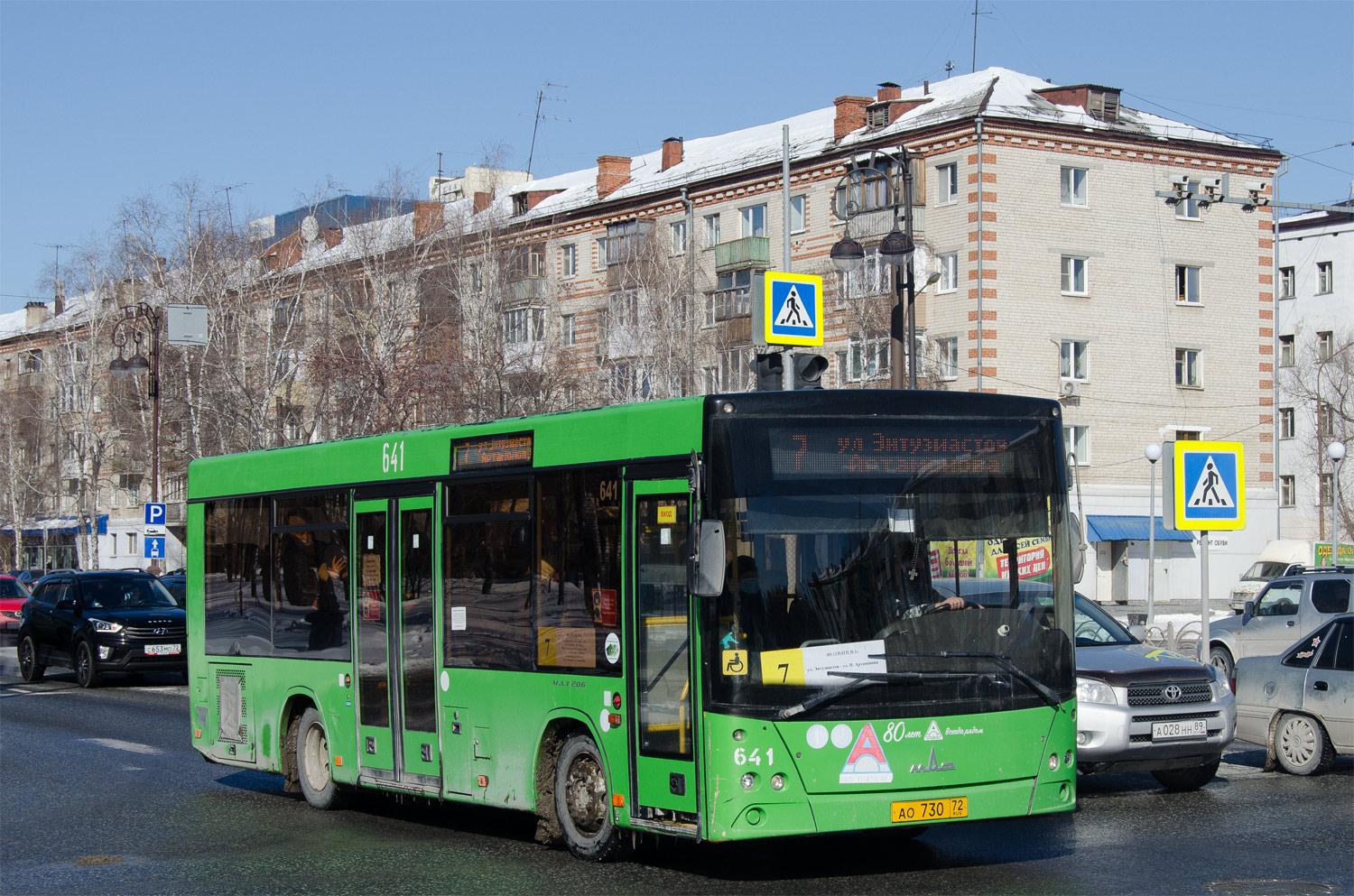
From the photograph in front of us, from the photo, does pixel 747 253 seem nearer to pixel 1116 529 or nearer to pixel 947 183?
pixel 947 183

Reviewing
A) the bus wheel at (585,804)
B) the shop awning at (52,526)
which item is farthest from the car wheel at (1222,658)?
the shop awning at (52,526)

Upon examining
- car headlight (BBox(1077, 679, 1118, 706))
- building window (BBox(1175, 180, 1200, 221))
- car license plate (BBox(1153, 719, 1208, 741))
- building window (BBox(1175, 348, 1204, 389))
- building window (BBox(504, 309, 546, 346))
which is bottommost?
car license plate (BBox(1153, 719, 1208, 741))

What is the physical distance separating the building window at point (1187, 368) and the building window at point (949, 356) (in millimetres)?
8316

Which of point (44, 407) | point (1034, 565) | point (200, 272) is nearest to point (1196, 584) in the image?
point (200, 272)

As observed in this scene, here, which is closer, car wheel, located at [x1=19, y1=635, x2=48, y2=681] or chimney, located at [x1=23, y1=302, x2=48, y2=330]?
car wheel, located at [x1=19, y1=635, x2=48, y2=681]

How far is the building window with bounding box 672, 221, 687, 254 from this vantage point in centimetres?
6184

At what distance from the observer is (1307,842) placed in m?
10.4

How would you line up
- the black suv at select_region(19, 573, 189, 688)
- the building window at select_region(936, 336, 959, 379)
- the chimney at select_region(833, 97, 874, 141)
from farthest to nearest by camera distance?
the chimney at select_region(833, 97, 874, 141), the building window at select_region(936, 336, 959, 379), the black suv at select_region(19, 573, 189, 688)

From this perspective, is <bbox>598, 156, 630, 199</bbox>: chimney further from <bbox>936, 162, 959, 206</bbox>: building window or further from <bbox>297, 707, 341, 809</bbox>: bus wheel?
<bbox>297, 707, 341, 809</bbox>: bus wheel

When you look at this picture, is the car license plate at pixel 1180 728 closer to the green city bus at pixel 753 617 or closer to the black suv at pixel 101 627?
the green city bus at pixel 753 617

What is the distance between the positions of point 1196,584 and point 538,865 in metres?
49.5

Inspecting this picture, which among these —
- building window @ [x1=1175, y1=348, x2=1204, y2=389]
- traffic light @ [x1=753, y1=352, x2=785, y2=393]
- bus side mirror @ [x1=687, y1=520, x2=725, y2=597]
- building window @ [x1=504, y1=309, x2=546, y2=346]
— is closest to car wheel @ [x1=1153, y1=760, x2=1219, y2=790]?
traffic light @ [x1=753, y1=352, x2=785, y2=393]

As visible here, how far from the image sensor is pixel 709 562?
8586 millimetres

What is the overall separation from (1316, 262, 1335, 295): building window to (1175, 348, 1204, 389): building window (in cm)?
2412
